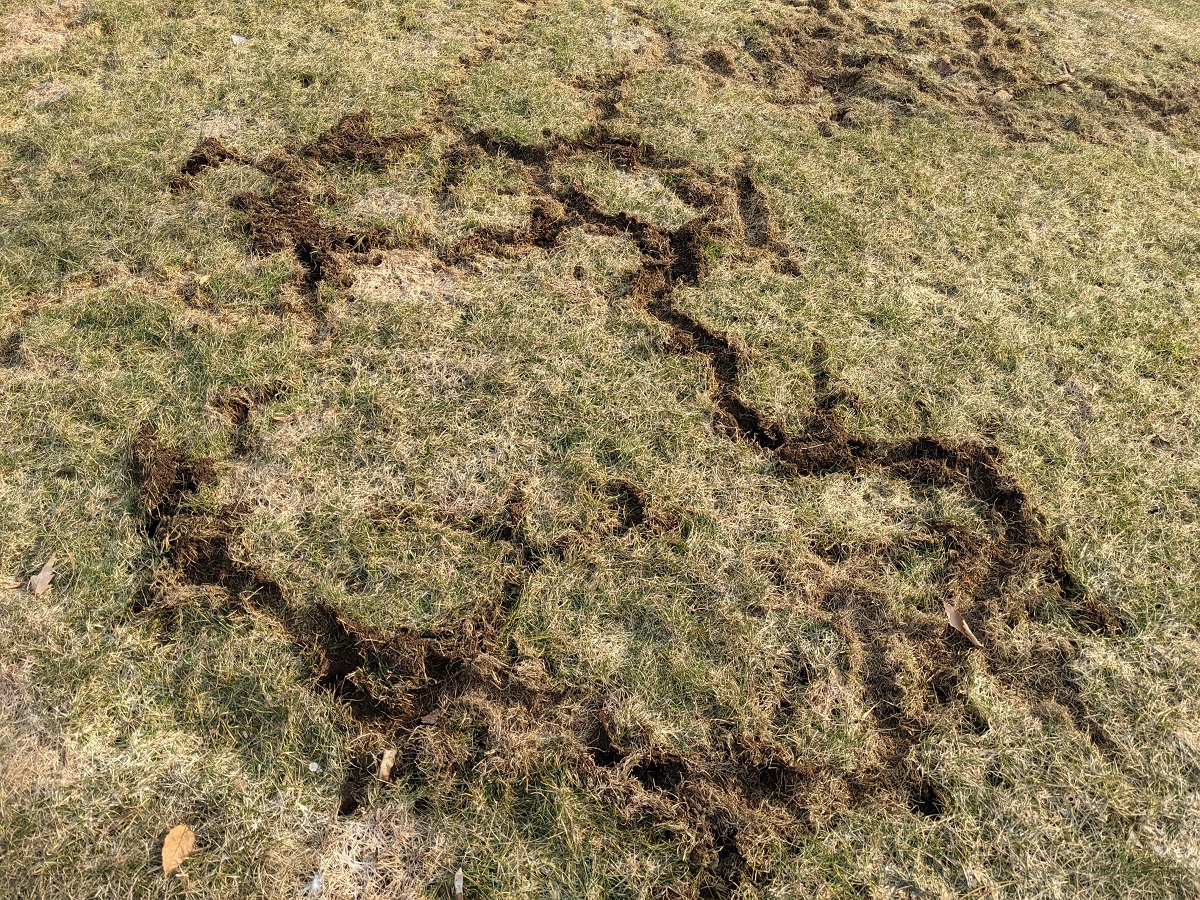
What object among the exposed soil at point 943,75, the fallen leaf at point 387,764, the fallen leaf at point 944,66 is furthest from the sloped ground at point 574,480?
the fallen leaf at point 944,66

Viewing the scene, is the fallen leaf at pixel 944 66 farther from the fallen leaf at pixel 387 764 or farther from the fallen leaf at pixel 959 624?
the fallen leaf at pixel 387 764

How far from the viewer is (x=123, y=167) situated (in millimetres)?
4195

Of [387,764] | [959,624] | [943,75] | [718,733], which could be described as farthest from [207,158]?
[943,75]

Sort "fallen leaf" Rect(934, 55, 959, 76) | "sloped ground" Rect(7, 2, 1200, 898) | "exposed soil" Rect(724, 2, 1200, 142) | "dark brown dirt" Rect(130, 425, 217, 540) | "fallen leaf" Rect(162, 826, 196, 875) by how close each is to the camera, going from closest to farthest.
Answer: "fallen leaf" Rect(162, 826, 196, 875)
"sloped ground" Rect(7, 2, 1200, 898)
"dark brown dirt" Rect(130, 425, 217, 540)
"exposed soil" Rect(724, 2, 1200, 142)
"fallen leaf" Rect(934, 55, 959, 76)

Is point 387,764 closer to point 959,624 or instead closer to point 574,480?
point 574,480

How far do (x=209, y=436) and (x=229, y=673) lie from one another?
3.66 ft

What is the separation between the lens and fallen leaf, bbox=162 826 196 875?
214cm

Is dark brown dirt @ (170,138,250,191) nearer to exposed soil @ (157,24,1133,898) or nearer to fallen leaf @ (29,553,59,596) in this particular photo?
exposed soil @ (157,24,1133,898)

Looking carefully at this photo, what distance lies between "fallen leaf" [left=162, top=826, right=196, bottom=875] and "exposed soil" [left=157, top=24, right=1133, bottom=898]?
0.49 m

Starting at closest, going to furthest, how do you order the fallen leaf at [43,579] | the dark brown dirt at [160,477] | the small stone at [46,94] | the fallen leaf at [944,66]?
1. the fallen leaf at [43,579]
2. the dark brown dirt at [160,477]
3. the small stone at [46,94]
4. the fallen leaf at [944,66]

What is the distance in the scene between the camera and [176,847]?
7.14ft

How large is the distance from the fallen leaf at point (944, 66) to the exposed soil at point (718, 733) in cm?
350

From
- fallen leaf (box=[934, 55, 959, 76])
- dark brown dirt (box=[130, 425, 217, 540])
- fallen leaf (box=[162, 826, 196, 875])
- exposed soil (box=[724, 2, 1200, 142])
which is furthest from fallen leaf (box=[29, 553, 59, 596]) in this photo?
fallen leaf (box=[934, 55, 959, 76])

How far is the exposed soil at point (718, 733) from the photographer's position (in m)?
2.36
